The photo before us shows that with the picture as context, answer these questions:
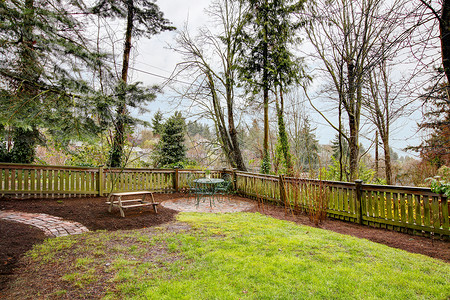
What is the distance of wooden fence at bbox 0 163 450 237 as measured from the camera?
4.29 m

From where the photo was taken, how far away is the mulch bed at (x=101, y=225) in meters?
3.38

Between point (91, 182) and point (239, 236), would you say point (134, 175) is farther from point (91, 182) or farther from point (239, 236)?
point (239, 236)

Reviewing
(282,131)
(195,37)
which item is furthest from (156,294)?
(195,37)

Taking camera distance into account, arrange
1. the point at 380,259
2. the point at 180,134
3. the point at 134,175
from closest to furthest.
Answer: the point at 380,259 → the point at 134,175 → the point at 180,134

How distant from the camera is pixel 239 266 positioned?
2896 mm

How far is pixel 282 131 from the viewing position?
33.5ft

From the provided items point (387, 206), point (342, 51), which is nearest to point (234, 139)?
point (342, 51)

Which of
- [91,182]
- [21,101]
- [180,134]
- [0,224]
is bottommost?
[0,224]

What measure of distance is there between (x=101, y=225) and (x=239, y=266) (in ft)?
10.4

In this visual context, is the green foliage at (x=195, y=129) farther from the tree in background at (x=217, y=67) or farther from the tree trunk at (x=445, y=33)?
the tree trunk at (x=445, y=33)

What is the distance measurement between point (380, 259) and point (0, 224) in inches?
242

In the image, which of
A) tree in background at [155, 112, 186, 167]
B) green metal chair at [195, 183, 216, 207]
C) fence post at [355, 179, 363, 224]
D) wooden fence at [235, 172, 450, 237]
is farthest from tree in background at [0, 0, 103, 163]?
tree in background at [155, 112, 186, 167]

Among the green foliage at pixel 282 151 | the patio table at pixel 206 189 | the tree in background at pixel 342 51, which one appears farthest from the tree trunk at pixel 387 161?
the patio table at pixel 206 189

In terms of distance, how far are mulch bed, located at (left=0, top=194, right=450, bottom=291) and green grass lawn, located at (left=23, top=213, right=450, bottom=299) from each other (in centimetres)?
32
